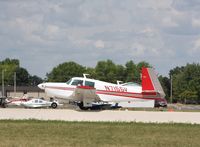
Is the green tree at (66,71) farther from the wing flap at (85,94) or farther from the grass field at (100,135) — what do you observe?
the grass field at (100,135)

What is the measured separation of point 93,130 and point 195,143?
448 centimetres

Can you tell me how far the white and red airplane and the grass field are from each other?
14446 mm

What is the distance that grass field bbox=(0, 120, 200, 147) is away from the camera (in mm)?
14914

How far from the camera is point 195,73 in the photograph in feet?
373

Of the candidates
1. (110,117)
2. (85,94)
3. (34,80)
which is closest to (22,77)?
(34,80)

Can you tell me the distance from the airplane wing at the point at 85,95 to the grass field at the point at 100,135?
503 inches

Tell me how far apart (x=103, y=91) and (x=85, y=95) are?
2.77 meters

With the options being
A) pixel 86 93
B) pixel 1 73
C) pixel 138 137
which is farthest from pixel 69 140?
pixel 1 73

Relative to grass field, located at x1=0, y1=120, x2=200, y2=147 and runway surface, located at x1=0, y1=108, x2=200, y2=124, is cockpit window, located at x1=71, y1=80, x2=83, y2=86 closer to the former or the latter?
runway surface, located at x1=0, y1=108, x2=200, y2=124

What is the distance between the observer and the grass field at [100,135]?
14.9m

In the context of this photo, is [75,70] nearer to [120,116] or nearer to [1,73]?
[1,73]

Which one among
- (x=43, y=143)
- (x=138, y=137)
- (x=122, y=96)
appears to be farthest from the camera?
(x=122, y=96)

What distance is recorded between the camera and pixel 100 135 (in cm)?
1692

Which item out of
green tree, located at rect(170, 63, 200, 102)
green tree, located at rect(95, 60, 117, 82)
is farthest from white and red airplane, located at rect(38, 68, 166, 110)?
green tree, located at rect(95, 60, 117, 82)
